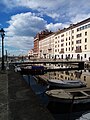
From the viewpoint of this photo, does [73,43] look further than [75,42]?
Yes

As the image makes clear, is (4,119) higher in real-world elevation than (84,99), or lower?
higher

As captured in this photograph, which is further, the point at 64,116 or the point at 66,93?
the point at 66,93

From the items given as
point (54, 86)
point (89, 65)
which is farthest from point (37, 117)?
point (89, 65)

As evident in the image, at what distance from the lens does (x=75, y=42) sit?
86.8 metres

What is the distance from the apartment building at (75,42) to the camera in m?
76.2

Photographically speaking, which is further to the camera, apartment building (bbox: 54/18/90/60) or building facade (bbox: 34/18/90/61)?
building facade (bbox: 34/18/90/61)

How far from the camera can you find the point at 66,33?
9756cm

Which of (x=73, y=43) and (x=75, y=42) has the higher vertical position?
(x=75, y=42)

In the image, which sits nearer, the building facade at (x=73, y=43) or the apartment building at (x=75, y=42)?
the apartment building at (x=75, y=42)

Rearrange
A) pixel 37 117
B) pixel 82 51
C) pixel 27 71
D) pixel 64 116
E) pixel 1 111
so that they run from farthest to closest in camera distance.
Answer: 1. pixel 82 51
2. pixel 27 71
3. pixel 64 116
4. pixel 1 111
5. pixel 37 117

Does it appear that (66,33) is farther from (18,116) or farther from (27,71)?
(18,116)

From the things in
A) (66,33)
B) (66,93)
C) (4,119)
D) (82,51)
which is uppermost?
(66,33)

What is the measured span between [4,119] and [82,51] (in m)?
76.1

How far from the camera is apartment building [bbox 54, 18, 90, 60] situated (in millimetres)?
76225
